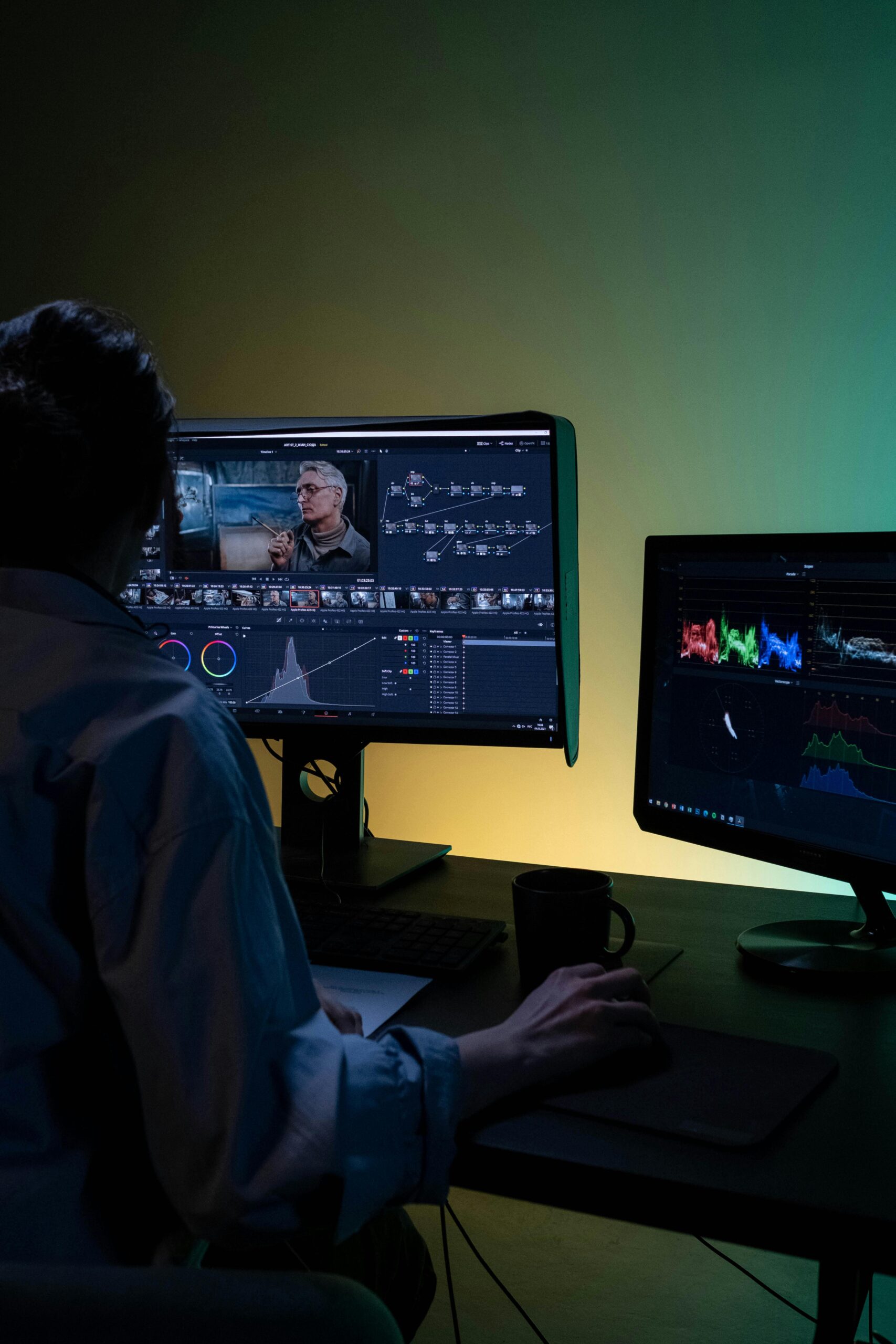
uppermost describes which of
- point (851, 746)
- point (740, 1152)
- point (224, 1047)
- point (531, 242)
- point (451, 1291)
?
point (531, 242)

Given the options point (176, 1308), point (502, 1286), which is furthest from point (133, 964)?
point (502, 1286)

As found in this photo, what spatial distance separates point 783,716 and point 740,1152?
0.54 m

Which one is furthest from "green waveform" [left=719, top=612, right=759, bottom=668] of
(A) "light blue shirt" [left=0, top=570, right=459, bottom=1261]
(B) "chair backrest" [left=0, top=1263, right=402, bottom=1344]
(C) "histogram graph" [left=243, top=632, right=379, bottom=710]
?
(B) "chair backrest" [left=0, top=1263, right=402, bottom=1344]

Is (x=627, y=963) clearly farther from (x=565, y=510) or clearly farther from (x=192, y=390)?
(x=192, y=390)

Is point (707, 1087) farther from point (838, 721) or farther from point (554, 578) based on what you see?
point (554, 578)

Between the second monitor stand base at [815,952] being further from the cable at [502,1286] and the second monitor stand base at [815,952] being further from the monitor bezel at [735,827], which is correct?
the cable at [502,1286]

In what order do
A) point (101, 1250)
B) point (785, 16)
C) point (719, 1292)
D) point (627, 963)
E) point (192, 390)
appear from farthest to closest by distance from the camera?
point (192, 390), point (785, 16), point (719, 1292), point (627, 963), point (101, 1250)

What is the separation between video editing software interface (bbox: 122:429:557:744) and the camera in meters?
1.41

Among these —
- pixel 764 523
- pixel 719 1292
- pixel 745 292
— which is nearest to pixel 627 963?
pixel 719 1292

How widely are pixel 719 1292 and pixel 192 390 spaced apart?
87.9 inches

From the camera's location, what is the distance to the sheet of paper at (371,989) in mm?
970

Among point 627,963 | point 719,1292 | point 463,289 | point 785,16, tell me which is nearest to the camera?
point 627,963

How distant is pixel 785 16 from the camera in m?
2.06

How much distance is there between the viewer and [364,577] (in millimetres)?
1450
